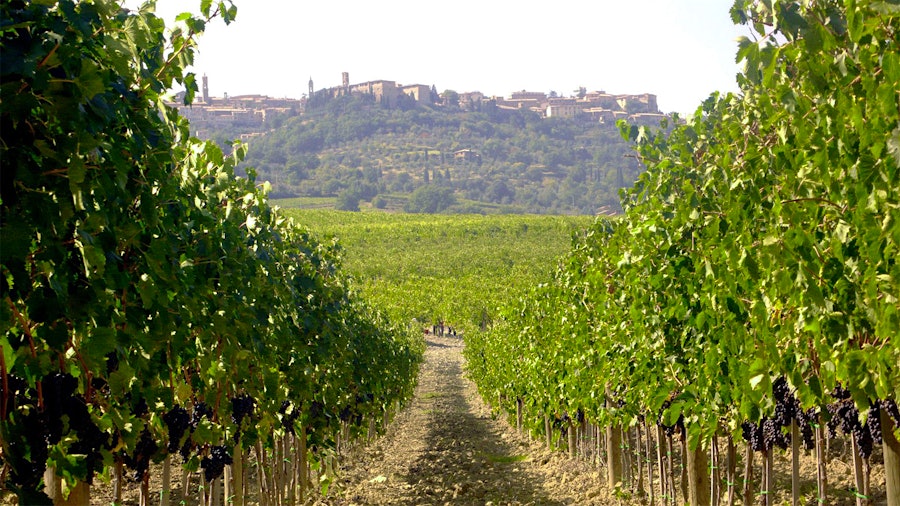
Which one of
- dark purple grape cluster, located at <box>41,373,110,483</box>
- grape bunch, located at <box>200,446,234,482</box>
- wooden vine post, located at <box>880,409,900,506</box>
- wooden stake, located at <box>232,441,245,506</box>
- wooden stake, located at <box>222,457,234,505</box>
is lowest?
wooden stake, located at <box>222,457,234,505</box>

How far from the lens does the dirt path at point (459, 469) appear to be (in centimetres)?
1084

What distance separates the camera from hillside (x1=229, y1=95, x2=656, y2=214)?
15338 cm

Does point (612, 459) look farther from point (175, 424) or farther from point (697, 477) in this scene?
point (175, 424)

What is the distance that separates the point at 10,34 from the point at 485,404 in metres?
23.9

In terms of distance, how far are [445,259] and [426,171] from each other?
113223 millimetres

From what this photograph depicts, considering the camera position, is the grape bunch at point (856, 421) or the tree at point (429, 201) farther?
the tree at point (429, 201)

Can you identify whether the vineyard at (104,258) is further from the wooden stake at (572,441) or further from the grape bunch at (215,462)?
the wooden stake at (572,441)

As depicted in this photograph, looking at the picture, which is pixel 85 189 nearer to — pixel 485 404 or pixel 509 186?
pixel 485 404

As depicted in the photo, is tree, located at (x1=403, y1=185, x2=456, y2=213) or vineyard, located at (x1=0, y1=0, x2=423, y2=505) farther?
tree, located at (x1=403, y1=185, x2=456, y2=213)

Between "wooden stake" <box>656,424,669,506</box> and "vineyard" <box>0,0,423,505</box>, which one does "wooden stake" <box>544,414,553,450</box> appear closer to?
"wooden stake" <box>656,424,669,506</box>

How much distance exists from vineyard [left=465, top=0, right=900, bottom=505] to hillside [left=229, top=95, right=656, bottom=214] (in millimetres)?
132597

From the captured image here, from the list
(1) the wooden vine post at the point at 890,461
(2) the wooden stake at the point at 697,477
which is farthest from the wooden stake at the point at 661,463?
(1) the wooden vine post at the point at 890,461

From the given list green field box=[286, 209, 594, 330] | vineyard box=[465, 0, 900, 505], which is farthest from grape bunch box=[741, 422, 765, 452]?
green field box=[286, 209, 594, 330]

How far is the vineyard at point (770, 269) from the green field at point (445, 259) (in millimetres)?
23933
